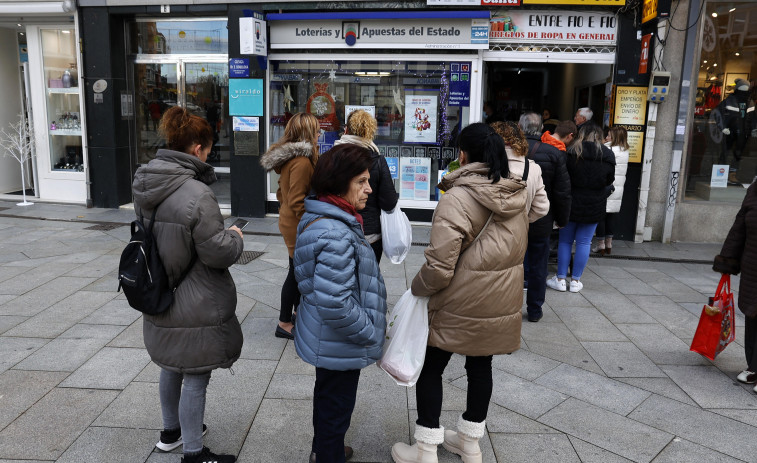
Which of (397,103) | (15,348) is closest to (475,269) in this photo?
(15,348)

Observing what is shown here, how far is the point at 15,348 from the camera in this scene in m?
4.51

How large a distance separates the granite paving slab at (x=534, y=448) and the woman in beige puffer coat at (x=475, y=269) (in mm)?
491

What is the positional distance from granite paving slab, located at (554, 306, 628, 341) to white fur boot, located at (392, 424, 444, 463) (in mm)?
2444

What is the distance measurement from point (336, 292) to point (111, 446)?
1.78 metres

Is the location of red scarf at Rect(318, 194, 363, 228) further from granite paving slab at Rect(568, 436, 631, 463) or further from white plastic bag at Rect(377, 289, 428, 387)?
granite paving slab at Rect(568, 436, 631, 463)

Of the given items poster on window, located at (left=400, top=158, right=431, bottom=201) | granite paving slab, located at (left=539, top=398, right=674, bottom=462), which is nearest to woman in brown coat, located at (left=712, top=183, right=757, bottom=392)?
granite paving slab, located at (left=539, top=398, right=674, bottom=462)

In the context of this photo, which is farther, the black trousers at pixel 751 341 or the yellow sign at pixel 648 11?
the yellow sign at pixel 648 11

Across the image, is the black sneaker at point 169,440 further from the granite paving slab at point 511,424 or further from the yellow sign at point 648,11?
the yellow sign at point 648,11

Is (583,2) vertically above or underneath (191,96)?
above

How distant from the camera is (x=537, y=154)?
207 inches

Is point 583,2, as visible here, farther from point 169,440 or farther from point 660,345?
point 169,440

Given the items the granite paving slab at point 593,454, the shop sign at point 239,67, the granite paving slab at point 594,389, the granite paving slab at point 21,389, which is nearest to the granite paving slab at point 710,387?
the granite paving slab at point 594,389

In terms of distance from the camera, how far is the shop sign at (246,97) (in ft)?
29.9

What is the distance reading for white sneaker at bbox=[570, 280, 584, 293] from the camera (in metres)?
A: 6.36
